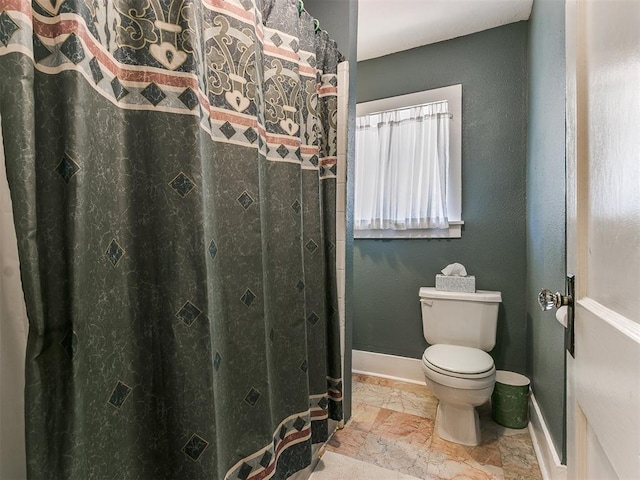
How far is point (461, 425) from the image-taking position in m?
1.54

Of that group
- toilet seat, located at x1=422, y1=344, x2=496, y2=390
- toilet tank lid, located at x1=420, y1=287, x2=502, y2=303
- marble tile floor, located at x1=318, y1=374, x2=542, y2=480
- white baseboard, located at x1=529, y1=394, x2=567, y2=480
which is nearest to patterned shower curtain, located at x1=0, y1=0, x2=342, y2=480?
marble tile floor, located at x1=318, y1=374, x2=542, y2=480

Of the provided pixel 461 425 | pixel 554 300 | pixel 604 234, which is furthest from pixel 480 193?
pixel 604 234

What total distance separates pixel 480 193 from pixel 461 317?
85cm

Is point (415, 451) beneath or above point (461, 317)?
beneath

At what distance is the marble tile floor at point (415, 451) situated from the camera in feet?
4.46

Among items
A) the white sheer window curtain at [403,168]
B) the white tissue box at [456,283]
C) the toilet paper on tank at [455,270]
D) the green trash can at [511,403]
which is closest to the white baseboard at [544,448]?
the green trash can at [511,403]

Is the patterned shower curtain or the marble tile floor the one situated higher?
the patterned shower curtain

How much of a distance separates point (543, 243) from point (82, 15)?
73.3 inches

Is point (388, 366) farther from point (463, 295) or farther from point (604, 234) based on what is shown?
point (604, 234)

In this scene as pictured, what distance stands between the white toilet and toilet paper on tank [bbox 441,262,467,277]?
0.14 meters

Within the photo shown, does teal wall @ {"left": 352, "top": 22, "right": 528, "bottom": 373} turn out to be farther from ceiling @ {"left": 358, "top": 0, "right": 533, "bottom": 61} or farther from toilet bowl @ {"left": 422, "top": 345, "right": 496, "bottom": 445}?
toilet bowl @ {"left": 422, "top": 345, "right": 496, "bottom": 445}

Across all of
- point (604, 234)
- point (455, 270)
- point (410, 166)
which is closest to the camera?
point (604, 234)

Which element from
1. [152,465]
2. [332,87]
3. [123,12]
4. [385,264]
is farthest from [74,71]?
[385,264]

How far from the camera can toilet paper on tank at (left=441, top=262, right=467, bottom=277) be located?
2.01 metres
